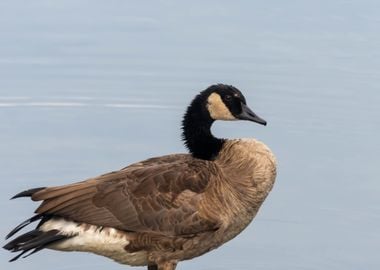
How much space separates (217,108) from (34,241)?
72.2 inches

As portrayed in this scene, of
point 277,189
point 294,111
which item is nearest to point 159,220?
point 277,189

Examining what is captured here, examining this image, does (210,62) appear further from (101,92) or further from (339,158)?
(339,158)

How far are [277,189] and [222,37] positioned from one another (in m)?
3.30

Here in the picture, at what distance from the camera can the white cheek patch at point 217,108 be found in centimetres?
1131

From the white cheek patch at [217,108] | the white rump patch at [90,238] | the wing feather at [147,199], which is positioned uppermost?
the white cheek patch at [217,108]

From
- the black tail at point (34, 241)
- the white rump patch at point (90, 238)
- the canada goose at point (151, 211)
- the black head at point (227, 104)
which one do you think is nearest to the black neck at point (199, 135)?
the black head at point (227, 104)

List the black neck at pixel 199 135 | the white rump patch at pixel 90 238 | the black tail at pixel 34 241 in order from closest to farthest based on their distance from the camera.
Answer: the black tail at pixel 34 241 → the white rump patch at pixel 90 238 → the black neck at pixel 199 135

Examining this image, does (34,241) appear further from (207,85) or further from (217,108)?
(207,85)

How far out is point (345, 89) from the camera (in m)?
14.6

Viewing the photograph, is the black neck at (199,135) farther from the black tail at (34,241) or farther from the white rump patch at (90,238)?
the black tail at (34,241)

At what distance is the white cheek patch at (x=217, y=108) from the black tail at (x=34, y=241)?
159 cm

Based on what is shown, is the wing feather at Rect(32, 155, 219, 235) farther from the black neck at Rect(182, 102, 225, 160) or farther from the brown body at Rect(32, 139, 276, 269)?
the black neck at Rect(182, 102, 225, 160)

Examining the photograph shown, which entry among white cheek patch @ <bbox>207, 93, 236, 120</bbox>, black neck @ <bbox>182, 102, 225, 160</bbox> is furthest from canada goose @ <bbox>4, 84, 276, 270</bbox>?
white cheek patch @ <bbox>207, 93, 236, 120</bbox>

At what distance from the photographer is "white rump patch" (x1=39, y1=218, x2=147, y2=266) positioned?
420 inches
